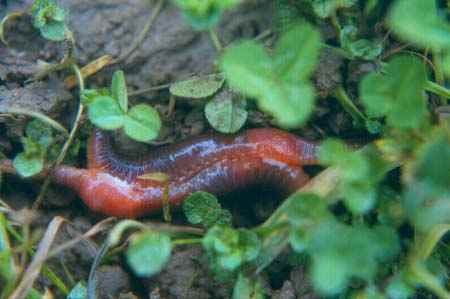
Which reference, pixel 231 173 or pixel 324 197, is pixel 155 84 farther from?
pixel 324 197

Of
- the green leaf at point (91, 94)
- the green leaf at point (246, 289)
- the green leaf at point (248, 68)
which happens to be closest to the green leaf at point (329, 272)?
the green leaf at point (246, 289)

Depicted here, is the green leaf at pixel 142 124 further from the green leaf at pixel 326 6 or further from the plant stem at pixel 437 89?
the plant stem at pixel 437 89

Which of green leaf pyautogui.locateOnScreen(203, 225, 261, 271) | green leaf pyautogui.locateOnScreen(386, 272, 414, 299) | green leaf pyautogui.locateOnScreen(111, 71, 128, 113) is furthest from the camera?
green leaf pyautogui.locateOnScreen(111, 71, 128, 113)

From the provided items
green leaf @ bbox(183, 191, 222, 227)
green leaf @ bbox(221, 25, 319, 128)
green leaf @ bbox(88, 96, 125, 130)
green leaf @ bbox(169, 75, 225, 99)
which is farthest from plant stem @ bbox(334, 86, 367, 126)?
green leaf @ bbox(88, 96, 125, 130)

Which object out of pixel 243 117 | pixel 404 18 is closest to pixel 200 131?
pixel 243 117

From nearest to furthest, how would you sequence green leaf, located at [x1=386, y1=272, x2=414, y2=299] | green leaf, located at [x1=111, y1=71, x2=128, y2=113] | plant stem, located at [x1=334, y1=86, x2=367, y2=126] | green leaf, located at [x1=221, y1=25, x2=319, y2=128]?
green leaf, located at [x1=221, y1=25, x2=319, y2=128] < green leaf, located at [x1=386, y1=272, x2=414, y2=299] < green leaf, located at [x1=111, y1=71, x2=128, y2=113] < plant stem, located at [x1=334, y1=86, x2=367, y2=126]

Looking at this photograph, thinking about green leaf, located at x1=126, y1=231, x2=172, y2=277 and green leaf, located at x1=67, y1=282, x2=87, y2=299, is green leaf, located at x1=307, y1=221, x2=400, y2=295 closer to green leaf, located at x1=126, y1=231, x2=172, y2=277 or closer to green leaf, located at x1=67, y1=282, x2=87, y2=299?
green leaf, located at x1=126, y1=231, x2=172, y2=277

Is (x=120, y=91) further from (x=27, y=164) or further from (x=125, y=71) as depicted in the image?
(x=27, y=164)

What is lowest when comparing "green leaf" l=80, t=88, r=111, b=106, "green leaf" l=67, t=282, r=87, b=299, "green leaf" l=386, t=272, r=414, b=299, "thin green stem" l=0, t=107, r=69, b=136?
"green leaf" l=67, t=282, r=87, b=299

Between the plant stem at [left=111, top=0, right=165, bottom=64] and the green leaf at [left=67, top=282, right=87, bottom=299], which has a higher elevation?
the plant stem at [left=111, top=0, right=165, bottom=64]

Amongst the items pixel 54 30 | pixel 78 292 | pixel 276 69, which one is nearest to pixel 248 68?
pixel 276 69
